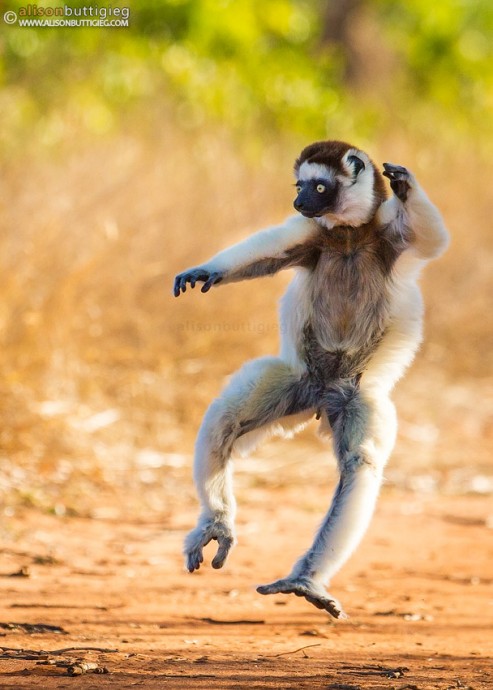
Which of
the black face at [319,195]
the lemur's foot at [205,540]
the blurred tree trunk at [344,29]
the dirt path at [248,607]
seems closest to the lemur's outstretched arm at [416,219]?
the black face at [319,195]

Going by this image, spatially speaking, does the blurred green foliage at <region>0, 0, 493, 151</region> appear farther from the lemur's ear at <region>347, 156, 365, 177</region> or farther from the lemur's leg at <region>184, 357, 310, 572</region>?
the lemur's leg at <region>184, 357, 310, 572</region>

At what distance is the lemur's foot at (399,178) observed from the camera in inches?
A: 190

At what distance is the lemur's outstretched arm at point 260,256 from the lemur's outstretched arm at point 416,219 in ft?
1.61

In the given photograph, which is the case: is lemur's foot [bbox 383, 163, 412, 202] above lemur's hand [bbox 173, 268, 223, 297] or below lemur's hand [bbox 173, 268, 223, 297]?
above

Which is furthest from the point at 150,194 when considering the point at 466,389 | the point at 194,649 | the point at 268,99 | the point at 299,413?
the point at 268,99

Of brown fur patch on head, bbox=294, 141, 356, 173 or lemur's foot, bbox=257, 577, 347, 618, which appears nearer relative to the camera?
lemur's foot, bbox=257, 577, 347, 618

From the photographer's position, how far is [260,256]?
16.9 feet

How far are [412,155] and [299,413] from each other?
9938mm

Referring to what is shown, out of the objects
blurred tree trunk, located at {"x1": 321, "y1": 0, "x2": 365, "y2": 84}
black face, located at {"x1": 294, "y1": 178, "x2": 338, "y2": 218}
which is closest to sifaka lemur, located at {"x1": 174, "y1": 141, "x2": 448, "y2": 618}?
black face, located at {"x1": 294, "y1": 178, "x2": 338, "y2": 218}

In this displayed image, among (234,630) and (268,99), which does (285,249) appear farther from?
(268,99)

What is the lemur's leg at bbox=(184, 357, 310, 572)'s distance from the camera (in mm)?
4965

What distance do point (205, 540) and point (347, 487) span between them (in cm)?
69

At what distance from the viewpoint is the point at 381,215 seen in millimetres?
5301

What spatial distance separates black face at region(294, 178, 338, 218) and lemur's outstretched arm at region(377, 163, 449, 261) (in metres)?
0.30
